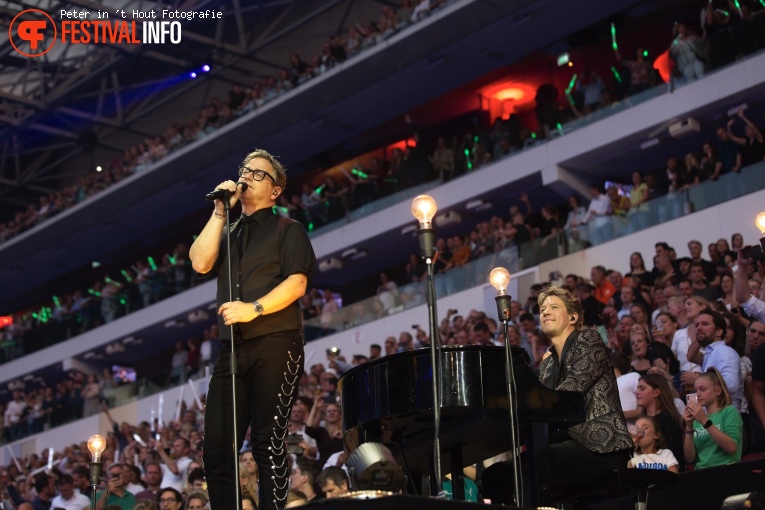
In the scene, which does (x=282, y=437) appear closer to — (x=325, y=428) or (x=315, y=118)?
(x=325, y=428)

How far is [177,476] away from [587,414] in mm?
6191

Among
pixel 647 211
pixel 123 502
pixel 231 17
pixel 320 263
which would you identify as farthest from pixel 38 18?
pixel 123 502

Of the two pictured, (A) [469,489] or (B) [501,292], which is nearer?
(B) [501,292]

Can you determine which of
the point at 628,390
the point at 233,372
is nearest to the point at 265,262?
the point at 233,372

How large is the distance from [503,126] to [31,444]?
1146 cm

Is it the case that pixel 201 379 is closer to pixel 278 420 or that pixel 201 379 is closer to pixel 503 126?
pixel 503 126

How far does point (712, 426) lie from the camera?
21.5 feet

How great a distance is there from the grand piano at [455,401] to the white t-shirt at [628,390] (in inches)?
92.6

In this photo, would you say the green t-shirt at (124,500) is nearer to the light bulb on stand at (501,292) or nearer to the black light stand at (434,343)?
the light bulb on stand at (501,292)

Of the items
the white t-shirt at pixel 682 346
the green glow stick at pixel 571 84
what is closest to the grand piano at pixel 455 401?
the white t-shirt at pixel 682 346

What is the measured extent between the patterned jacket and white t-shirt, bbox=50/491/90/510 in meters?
6.21

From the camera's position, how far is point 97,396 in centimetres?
2152

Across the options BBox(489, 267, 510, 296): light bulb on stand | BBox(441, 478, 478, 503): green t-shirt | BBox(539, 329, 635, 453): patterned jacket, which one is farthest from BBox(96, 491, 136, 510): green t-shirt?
BBox(539, 329, 635, 453): patterned jacket

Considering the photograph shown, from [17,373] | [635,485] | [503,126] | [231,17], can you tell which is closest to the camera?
[635,485]
